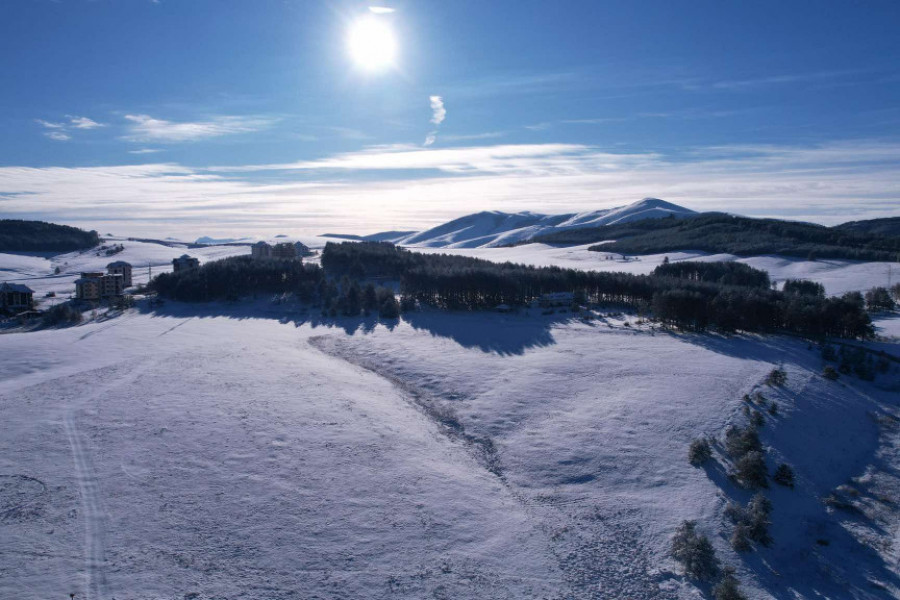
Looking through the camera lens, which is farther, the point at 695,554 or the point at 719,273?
the point at 719,273

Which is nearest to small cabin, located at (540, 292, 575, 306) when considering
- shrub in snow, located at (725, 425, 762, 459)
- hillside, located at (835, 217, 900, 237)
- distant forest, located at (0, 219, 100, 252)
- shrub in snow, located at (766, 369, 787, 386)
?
shrub in snow, located at (766, 369, 787, 386)

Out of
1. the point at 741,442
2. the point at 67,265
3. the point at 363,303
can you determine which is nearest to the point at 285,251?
the point at 67,265

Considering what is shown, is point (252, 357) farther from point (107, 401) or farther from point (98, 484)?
point (98, 484)

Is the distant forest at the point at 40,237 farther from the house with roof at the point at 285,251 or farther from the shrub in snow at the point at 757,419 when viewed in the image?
the shrub in snow at the point at 757,419

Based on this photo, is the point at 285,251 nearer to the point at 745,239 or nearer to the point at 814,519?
the point at 745,239

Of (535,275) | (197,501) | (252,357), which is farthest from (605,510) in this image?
(535,275)

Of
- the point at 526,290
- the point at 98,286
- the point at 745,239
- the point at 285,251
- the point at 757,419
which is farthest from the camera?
the point at 745,239

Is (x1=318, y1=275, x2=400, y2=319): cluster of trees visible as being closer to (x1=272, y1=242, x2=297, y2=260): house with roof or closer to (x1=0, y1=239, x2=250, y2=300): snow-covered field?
(x1=0, y1=239, x2=250, y2=300): snow-covered field
